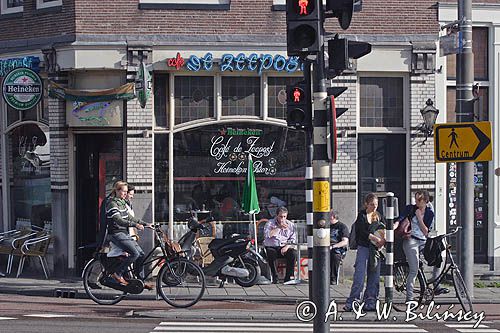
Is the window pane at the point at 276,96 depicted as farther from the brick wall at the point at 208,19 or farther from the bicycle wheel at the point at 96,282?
the bicycle wheel at the point at 96,282

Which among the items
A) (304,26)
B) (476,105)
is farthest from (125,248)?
(476,105)

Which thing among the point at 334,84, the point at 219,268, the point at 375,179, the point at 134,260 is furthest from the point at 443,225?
the point at 134,260

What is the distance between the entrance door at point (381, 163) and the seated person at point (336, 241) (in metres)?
1.36

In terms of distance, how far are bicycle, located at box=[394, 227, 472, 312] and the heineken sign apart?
800 cm

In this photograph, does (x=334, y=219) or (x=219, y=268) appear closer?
(x=219, y=268)

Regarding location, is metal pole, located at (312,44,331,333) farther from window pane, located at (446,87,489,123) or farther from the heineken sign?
the heineken sign

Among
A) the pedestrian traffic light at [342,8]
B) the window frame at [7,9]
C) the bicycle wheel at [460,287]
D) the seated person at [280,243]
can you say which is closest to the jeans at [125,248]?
the seated person at [280,243]

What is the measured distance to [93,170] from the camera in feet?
58.4

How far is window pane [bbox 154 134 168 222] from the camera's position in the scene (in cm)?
1748

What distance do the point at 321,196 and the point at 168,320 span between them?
4.10 meters

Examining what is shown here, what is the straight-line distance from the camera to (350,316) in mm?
13234

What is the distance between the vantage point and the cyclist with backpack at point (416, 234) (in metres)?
13.7

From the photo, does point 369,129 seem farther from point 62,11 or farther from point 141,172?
point 62,11

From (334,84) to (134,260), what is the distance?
5617 mm
